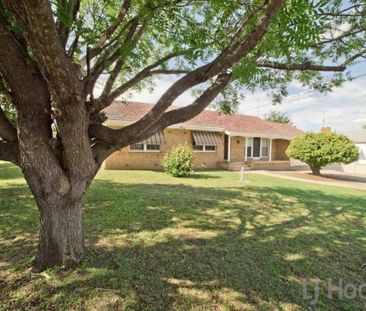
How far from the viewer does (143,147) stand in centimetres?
1902

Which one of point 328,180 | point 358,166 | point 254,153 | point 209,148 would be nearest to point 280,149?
point 254,153

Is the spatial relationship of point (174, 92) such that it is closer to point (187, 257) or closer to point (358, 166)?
point (187, 257)

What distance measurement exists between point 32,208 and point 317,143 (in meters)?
18.9

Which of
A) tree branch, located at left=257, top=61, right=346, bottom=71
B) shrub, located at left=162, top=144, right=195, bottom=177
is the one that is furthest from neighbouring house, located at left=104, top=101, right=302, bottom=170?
tree branch, located at left=257, top=61, right=346, bottom=71

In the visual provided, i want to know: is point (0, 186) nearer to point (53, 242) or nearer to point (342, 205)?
point (53, 242)

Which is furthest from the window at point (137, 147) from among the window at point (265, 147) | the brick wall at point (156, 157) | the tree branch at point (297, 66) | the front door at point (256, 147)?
the tree branch at point (297, 66)

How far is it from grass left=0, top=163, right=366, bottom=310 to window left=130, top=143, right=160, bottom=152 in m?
10.5

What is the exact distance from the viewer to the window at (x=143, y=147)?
18.7 metres

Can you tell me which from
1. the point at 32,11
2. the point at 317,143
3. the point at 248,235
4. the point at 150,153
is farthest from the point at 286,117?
the point at 32,11

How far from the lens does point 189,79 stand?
3760 millimetres

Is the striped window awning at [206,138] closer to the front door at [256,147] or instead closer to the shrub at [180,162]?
the shrub at [180,162]

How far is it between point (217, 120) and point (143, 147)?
883cm

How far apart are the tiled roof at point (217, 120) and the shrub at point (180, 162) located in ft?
11.6

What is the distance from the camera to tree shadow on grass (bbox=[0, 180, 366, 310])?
3.31 meters
